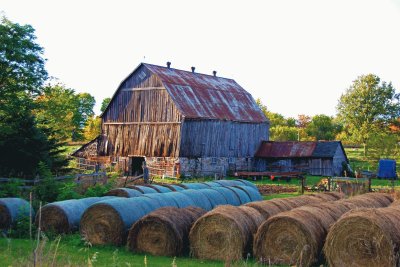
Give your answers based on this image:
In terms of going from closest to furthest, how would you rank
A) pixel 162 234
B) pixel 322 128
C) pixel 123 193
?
pixel 162 234
pixel 123 193
pixel 322 128

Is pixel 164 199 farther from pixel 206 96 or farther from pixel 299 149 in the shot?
pixel 299 149

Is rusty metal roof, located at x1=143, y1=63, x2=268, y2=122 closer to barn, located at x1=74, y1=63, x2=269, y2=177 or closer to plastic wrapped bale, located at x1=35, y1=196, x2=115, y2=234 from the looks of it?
barn, located at x1=74, y1=63, x2=269, y2=177

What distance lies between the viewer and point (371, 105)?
240 feet

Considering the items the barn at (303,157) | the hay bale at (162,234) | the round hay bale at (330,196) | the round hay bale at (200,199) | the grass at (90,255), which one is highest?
the barn at (303,157)

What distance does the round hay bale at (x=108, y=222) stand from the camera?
14.7 m

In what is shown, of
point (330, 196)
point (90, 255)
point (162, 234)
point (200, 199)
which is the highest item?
point (330, 196)

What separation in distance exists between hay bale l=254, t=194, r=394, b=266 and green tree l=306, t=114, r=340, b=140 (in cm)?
7019

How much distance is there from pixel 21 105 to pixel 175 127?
41.9 ft

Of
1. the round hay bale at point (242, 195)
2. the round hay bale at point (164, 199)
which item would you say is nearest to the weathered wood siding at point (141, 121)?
the round hay bale at point (242, 195)

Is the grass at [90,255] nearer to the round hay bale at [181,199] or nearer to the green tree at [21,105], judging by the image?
the round hay bale at [181,199]

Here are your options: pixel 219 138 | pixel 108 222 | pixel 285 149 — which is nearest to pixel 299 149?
pixel 285 149

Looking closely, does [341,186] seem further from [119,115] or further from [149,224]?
[119,115]

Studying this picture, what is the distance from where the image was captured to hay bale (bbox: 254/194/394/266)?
12203 mm

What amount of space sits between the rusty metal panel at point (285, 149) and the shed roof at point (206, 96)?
2556 mm
